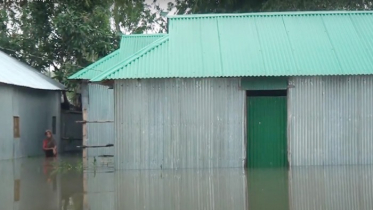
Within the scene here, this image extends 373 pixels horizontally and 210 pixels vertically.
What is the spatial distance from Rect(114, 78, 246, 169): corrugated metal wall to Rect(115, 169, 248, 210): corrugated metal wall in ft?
2.10

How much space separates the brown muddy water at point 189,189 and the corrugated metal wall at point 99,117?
4.40m

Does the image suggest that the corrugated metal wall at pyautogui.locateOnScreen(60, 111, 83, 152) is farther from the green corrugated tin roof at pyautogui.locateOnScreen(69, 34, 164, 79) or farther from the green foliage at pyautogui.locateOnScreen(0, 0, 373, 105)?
the green corrugated tin roof at pyautogui.locateOnScreen(69, 34, 164, 79)

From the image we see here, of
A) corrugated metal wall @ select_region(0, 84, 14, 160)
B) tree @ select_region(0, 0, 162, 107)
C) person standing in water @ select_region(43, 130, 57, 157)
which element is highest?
tree @ select_region(0, 0, 162, 107)

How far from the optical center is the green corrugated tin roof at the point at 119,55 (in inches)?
928

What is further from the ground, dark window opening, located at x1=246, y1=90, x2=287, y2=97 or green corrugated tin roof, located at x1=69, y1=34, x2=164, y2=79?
green corrugated tin roof, located at x1=69, y1=34, x2=164, y2=79

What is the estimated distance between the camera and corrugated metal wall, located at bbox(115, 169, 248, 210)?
39.5 feet

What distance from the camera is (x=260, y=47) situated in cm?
1933

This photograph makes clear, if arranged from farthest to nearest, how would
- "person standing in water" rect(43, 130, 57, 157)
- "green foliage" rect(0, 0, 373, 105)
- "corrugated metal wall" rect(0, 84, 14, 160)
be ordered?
"green foliage" rect(0, 0, 373, 105), "person standing in water" rect(43, 130, 57, 157), "corrugated metal wall" rect(0, 84, 14, 160)

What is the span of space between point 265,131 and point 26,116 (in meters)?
11.2

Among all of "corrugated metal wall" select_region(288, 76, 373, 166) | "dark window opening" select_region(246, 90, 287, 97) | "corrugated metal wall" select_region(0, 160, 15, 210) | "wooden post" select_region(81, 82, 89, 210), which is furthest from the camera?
"dark window opening" select_region(246, 90, 287, 97)

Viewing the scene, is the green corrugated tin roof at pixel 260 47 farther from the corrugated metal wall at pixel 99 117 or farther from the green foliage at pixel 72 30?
the green foliage at pixel 72 30

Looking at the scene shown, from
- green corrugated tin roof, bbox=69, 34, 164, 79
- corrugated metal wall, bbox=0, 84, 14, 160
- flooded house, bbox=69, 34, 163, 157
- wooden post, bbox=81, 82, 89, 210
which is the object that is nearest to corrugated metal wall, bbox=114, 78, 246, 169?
wooden post, bbox=81, 82, 89, 210

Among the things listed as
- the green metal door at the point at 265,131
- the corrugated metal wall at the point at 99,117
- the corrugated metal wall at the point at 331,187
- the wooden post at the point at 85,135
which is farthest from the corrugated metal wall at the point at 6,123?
the corrugated metal wall at the point at 331,187

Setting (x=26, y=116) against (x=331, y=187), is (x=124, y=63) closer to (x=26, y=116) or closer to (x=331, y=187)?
(x=331, y=187)
